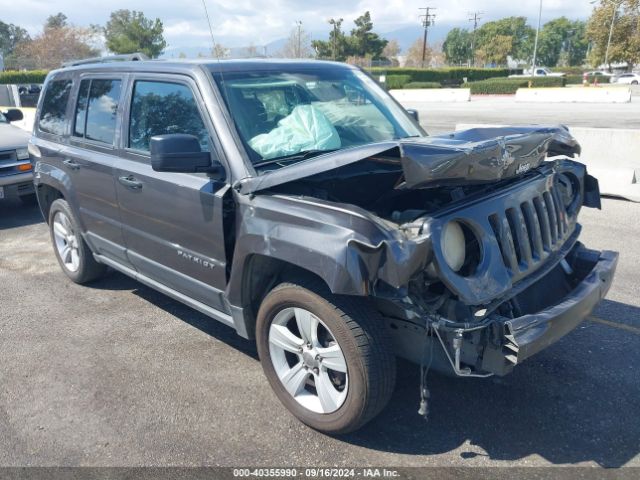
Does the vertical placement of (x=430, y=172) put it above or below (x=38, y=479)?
above

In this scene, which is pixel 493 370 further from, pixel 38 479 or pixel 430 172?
pixel 38 479

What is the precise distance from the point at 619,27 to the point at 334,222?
6690 cm

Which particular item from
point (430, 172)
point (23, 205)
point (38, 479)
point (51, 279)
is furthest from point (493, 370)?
point (23, 205)

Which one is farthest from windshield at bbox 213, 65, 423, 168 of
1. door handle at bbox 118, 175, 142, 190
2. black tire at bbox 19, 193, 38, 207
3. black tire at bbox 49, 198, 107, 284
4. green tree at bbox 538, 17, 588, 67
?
green tree at bbox 538, 17, 588, 67

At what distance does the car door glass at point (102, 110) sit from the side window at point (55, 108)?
1.78ft

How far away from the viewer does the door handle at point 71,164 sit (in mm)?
4748

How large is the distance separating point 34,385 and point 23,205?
6576 millimetres

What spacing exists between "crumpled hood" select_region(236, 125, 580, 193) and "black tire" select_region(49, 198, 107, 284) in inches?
104

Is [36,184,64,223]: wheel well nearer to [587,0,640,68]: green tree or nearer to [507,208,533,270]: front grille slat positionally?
[507,208,533,270]: front grille slat

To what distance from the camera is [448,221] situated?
2723 mm

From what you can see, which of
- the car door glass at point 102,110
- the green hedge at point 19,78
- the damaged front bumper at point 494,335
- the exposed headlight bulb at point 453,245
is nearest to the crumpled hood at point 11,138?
the car door glass at point 102,110

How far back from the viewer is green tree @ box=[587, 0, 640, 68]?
57.1m

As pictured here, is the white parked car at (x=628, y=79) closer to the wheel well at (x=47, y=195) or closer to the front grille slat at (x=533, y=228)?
the wheel well at (x=47, y=195)

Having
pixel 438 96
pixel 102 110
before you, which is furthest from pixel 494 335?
pixel 438 96
